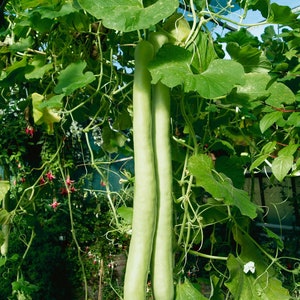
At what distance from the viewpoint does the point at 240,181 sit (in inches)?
37.2

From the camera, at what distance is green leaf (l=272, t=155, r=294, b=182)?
2.93 ft

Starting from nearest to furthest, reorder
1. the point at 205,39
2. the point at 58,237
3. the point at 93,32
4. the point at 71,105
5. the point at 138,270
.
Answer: the point at 138,270 → the point at 205,39 → the point at 93,32 → the point at 71,105 → the point at 58,237

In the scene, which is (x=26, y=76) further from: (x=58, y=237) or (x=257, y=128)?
(x=58, y=237)

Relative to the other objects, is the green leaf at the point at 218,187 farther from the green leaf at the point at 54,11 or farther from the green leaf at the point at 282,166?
the green leaf at the point at 54,11

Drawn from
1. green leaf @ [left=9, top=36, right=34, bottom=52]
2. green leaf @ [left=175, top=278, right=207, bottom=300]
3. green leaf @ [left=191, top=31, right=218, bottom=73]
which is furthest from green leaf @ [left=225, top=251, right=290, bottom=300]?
green leaf @ [left=9, top=36, right=34, bottom=52]

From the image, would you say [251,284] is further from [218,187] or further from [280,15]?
[280,15]

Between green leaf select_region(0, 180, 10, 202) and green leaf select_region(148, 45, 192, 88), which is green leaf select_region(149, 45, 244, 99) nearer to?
green leaf select_region(148, 45, 192, 88)

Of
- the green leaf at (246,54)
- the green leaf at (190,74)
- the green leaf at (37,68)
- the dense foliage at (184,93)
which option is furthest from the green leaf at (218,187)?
the green leaf at (37,68)

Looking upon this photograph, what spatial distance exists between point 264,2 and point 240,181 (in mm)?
358

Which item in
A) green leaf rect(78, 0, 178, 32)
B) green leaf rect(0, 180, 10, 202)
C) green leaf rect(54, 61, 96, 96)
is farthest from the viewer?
green leaf rect(0, 180, 10, 202)

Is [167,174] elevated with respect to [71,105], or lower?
lower

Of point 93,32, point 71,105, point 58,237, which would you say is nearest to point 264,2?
point 93,32

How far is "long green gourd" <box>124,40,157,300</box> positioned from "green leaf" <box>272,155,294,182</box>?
12.5 inches

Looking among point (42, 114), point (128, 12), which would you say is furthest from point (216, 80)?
point (42, 114)
